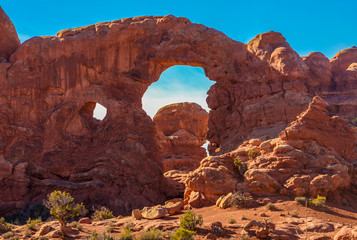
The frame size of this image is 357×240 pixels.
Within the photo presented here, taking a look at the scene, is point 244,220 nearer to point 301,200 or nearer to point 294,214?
point 294,214

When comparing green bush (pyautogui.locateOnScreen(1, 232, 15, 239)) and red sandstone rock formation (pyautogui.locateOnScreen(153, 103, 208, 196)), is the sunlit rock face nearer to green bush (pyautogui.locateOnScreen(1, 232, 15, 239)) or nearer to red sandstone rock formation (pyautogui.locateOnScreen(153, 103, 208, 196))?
red sandstone rock formation (pyautogui.locateOnScreen(153, 103, 208, 196))

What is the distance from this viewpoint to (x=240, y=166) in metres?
19.7

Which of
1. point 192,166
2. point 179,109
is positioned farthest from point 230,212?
point 179,109

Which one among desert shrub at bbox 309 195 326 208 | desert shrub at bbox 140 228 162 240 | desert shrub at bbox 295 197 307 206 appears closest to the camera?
desert shrub at bbox 140 228 162 240

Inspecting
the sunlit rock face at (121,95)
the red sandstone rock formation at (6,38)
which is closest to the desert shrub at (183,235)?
the sunlit rock face at (121,95)

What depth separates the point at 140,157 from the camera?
94.0ft

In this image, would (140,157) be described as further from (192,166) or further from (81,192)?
(192,166)

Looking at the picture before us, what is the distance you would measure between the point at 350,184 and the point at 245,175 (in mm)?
5491

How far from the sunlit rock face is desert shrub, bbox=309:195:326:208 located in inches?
399

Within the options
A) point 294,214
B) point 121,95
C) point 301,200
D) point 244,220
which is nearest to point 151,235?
point 244,220

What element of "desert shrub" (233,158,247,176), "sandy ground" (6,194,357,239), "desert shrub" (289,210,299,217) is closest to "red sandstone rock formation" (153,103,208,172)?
"desert shrub" (233,158,247,176)

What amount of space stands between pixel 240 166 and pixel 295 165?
2685mm

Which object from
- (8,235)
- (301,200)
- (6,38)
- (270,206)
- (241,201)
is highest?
(6,38)

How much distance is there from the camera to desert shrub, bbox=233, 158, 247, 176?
19453mm
